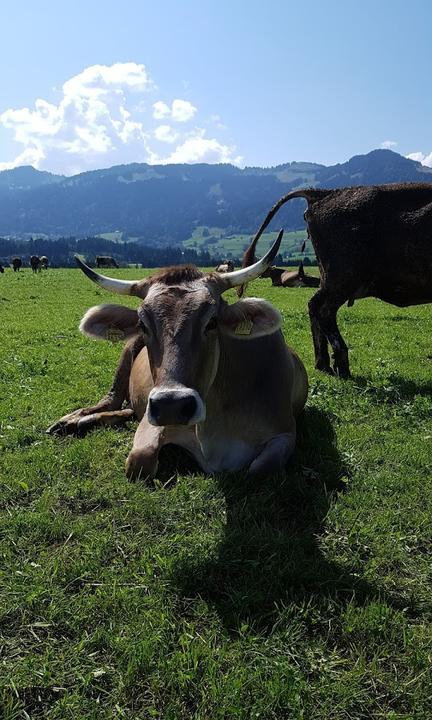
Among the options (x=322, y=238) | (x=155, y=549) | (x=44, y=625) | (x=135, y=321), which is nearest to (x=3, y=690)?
(x=44, y=625)

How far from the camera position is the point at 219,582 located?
12.6 feet

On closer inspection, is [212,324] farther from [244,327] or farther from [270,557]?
[270,557]

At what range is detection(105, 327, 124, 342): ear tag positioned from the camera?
5352mm

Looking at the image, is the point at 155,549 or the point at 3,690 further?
the point at 155,549

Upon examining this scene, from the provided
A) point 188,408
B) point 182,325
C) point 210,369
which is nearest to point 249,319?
point 210,369

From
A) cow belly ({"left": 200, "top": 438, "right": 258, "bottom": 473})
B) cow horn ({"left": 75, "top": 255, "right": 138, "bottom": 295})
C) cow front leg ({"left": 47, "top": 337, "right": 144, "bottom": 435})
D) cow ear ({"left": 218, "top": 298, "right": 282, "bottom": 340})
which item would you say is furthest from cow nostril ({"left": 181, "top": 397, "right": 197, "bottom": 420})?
cow front leg ({"left": 47, "top": 337, "right": 144, "bottom": 435})

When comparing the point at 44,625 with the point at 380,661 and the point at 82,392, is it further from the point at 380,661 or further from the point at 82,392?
the point at 82,392

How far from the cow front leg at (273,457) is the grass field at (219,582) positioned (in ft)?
0.59

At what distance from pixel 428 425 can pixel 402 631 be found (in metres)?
4.22

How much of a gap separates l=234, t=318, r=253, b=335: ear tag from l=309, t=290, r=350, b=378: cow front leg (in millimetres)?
4786

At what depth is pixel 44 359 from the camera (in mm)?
11664

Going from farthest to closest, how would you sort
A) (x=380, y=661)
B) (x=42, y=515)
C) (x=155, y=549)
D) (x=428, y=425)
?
(x=428, y=425), (x=42, y=515), (x=155, y=549), (x=380, y=661)

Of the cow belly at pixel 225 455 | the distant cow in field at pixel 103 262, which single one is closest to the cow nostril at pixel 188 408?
the cow belly at pixel 225 455

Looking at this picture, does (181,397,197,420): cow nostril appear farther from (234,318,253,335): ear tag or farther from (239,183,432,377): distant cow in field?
(239,183,432,377): distant cow in field
